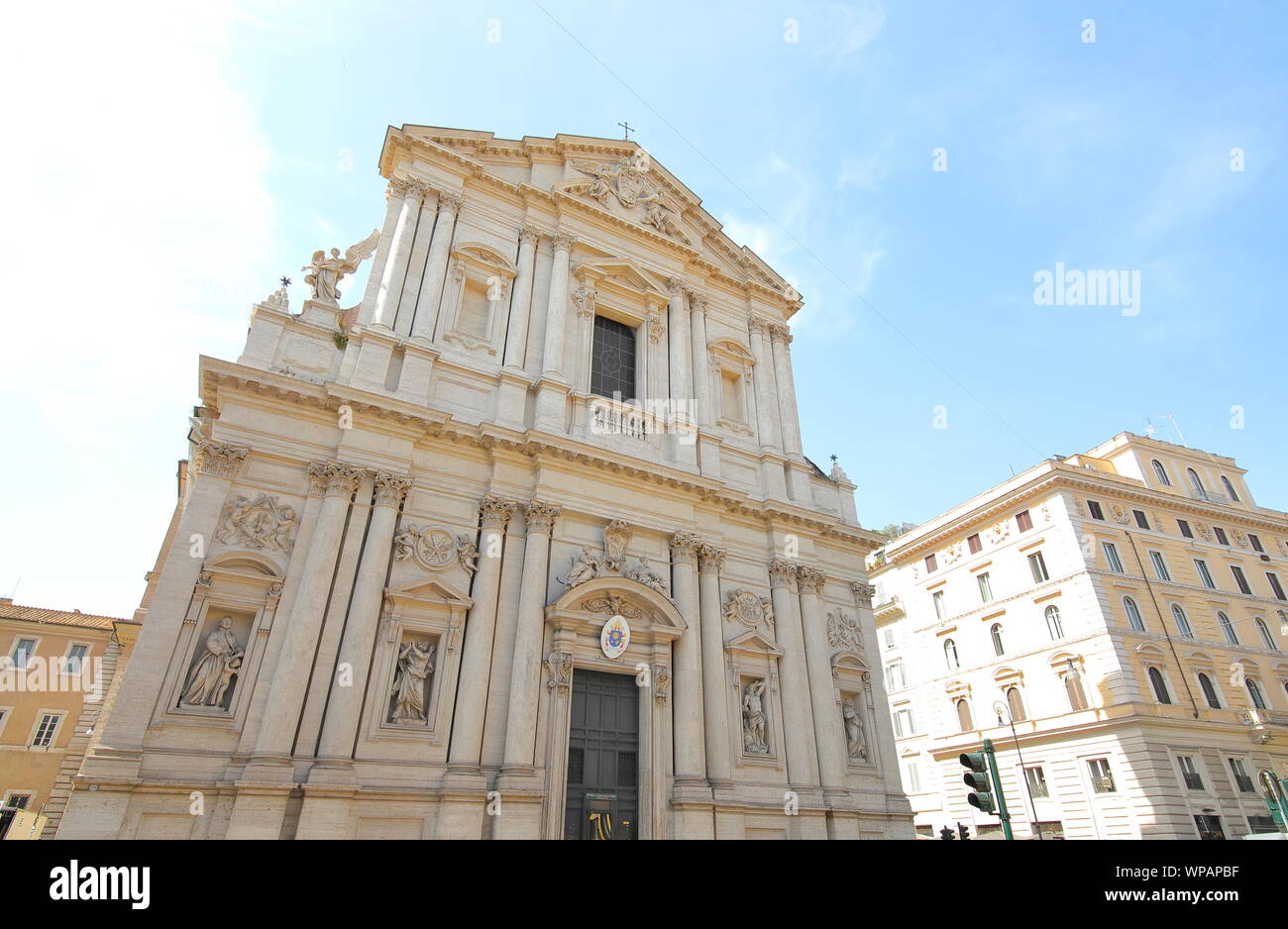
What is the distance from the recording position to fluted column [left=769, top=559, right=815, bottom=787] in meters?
14.7

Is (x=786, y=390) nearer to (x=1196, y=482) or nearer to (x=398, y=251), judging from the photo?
(x=398, y=251)

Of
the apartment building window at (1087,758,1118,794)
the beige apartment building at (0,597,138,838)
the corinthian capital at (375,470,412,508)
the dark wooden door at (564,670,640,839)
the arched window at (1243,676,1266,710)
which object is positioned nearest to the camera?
the dark wooden door at (564,670,640,839)

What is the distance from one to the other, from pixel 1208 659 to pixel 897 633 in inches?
467

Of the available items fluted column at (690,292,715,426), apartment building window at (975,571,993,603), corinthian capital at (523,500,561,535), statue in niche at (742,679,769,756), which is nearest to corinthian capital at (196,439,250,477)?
corinthian capital at (523,500,561,535)

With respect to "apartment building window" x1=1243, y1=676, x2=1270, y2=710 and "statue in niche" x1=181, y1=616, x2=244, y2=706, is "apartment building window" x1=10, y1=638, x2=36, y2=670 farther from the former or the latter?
"apartment building window" x1=1243, y1=676, x2=1270, y2=710

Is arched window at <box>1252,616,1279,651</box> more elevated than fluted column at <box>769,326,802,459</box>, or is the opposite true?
fluted column at <box>769,326,802,459</box>

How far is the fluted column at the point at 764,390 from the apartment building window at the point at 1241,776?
21.2 metres

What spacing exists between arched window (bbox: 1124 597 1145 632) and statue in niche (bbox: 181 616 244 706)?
95.4 ft

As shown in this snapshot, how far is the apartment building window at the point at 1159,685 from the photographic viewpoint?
82.3 ft

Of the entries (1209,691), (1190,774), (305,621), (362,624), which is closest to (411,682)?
(362,624)

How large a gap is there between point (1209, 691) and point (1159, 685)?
277 centimetres

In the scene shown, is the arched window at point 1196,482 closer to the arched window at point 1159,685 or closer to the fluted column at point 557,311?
the arched window at point 1159,685

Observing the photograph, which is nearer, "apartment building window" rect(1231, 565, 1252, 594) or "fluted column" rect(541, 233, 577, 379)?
"fluted column" rect(541, 233, 577, 379)
